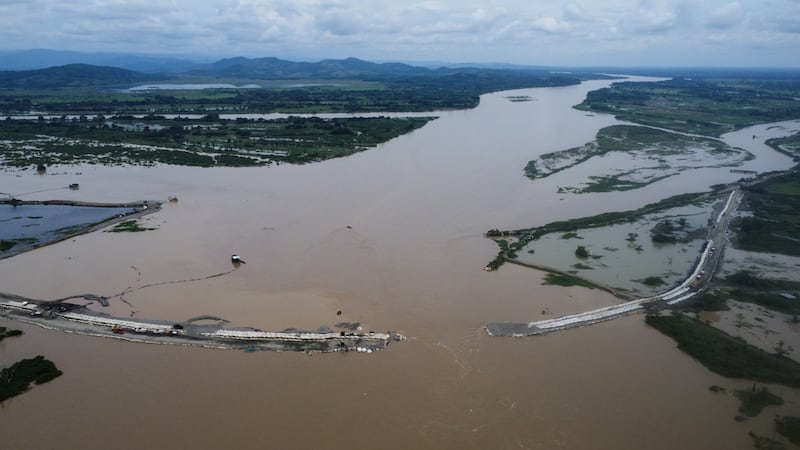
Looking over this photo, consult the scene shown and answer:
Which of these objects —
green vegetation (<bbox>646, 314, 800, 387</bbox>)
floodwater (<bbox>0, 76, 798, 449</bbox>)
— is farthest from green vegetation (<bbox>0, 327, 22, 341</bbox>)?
green vegetation (<bbox>646, 314, 800, 387</bbox>)

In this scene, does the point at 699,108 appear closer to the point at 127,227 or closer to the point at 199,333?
the point at 127,227

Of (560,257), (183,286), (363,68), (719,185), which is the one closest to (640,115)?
(719,185)

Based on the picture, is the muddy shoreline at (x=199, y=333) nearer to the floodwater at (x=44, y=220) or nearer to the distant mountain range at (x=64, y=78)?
the floodwater at (x=44, y=220)

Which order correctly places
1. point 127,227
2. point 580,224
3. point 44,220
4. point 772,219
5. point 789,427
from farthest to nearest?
1. point 772,219
2. point 44,220
3. point 580,224
4. point 127,227
5. point 789,427

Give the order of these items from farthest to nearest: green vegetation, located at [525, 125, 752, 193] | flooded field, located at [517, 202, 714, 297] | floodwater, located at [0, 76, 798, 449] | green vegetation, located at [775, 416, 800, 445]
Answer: green vegetation, located at [525, 125, 752, 193] → flooded field, located at [517, 202, 714, 297] → floodwater, located at [0, 76, 798, 449] → green vegetation, located at [775, 416, 800, 445]

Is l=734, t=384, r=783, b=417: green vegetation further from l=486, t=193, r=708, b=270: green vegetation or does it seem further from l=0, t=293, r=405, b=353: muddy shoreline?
l=486, t=193, r=708, b=270: green vegetation

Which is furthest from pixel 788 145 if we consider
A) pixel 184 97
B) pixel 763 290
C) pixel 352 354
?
pixel 184 97
